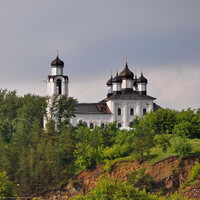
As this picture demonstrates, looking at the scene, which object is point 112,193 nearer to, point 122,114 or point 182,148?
point 182,148

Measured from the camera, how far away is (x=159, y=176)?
60844 mm

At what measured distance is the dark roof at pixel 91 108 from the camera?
3054 inches

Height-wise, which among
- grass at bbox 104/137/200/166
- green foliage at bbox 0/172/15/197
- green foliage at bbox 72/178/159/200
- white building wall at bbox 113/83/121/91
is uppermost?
white building wall at bbox 113/83/121/91

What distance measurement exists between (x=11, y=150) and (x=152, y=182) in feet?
46.3

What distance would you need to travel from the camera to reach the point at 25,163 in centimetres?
6456

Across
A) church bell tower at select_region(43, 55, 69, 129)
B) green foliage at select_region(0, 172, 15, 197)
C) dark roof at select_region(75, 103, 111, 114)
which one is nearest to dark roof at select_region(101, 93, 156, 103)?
dark roof at select_region(75, 103, 111, 114)

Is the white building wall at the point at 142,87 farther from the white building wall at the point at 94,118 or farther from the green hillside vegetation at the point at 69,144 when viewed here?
the green hillside vegetation at the point at 69,144

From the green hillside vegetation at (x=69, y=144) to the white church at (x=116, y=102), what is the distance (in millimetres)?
3928

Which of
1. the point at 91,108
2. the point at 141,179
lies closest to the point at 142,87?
the point at 91,108

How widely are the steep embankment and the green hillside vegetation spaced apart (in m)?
→ 0.63

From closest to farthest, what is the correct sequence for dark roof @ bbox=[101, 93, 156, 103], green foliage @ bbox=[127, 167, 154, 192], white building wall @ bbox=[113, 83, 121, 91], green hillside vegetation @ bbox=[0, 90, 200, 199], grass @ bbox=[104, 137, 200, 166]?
green foliage @ bbox=[127, 167, 154, 192], grass @ bbox=[104, 137, 200, 166], green hillside vegetation @ bbox=[0, 90, 200, 199], dark roof @ bbox=[101, 93, 156, 103], white building wall @ bbox=[113, 83, 121, 91]

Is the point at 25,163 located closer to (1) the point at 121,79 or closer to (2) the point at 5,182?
(2) the point at 5,182

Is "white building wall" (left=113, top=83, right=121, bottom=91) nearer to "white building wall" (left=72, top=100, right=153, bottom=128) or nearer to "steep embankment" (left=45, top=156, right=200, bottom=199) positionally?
"white building wall" (left=72, top=100, right=153, bottom=128)

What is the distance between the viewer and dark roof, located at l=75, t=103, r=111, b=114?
254 feet
